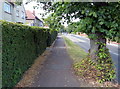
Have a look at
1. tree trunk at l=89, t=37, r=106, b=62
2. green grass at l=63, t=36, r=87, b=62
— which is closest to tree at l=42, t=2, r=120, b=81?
tree trunk at l=89, t=37, r=106, b=62

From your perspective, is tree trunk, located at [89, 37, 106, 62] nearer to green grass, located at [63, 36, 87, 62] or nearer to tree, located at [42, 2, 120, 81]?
tree, located at [42, 2, 120, 81]

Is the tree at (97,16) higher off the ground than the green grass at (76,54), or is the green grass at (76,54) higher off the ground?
the tree at (97,16)

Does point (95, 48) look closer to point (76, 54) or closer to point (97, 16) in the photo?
point (97, 16)

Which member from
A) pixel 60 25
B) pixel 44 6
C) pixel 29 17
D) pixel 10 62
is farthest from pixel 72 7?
pixel 29 17

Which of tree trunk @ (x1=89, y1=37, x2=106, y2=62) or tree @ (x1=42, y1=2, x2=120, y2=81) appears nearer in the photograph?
tree @ (x1=42, y1=2, x2=120, y2=81)

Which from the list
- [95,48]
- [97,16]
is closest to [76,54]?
[95,48]

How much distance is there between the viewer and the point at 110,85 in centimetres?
432

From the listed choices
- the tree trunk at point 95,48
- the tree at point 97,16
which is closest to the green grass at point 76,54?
the tree trunk at point 95,48

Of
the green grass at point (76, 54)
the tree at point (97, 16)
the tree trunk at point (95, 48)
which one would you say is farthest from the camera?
the green grass at point (76, 54)

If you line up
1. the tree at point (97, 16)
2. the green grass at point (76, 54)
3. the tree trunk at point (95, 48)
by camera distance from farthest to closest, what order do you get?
1. the green grass at point (76, 54)
2. the tree trunk at point (95, 48)
3. the tree at point (97, 16)

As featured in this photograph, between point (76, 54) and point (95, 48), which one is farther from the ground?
point (95, 48)

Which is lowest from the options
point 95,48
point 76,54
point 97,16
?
point 76,54

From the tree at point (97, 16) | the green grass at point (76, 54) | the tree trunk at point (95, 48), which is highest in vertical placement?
the tree at point (97, 16)

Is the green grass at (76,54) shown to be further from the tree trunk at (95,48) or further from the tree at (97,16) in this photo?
the tree at (97,16)
